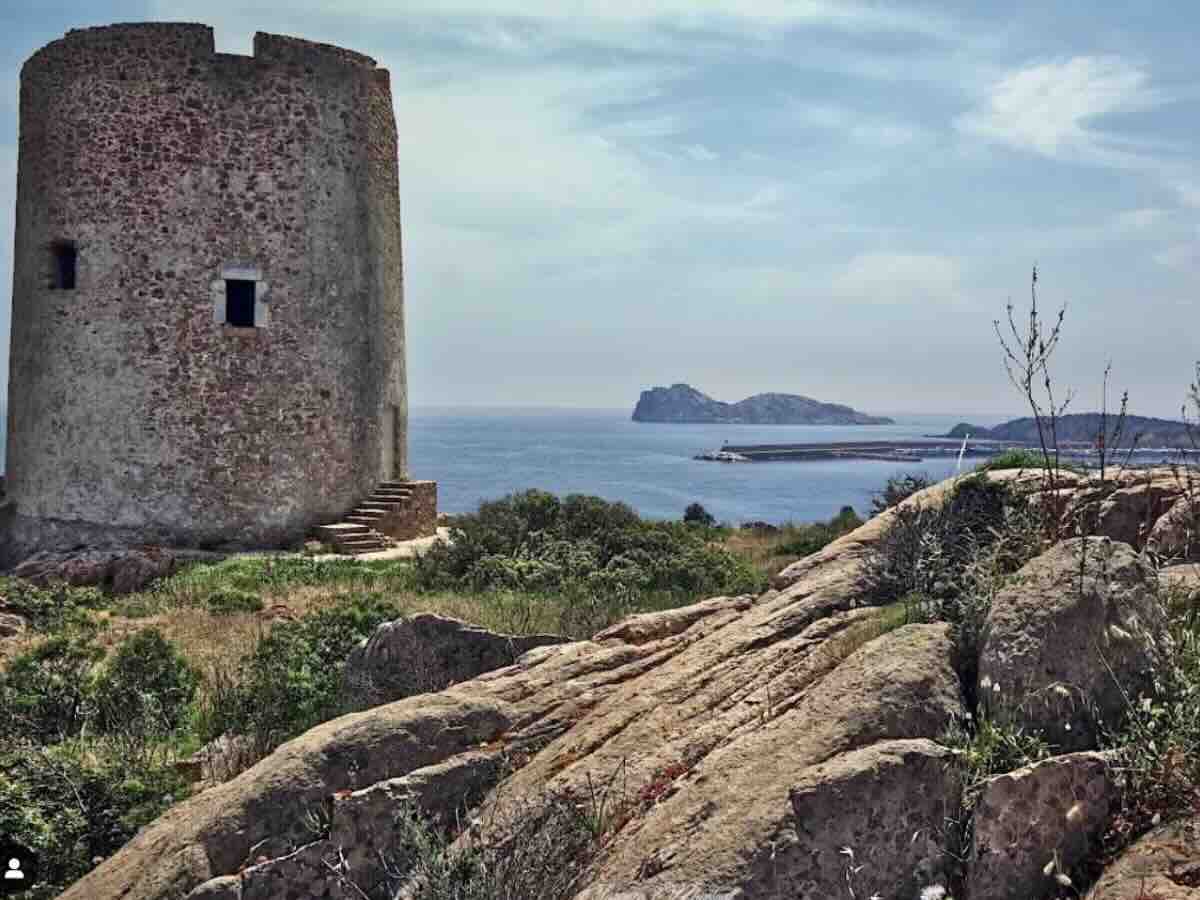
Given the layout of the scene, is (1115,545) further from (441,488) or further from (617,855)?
(441,488)

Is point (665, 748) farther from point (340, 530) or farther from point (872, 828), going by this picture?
point (340, 530)

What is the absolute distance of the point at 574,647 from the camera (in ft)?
25.7

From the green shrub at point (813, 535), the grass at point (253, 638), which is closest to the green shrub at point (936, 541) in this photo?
the grass at point (253, 638)

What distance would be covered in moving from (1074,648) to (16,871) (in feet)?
21.7

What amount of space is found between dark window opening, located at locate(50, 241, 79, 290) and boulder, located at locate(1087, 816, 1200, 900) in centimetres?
2067

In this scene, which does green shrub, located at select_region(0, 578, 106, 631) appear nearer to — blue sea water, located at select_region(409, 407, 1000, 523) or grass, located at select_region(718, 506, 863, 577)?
grass, located at select_region(718, 506, 863, 577)

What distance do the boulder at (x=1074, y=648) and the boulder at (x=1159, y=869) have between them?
576mm

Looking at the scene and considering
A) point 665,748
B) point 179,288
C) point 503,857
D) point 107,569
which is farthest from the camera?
point 179,288

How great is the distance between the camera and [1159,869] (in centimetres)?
434

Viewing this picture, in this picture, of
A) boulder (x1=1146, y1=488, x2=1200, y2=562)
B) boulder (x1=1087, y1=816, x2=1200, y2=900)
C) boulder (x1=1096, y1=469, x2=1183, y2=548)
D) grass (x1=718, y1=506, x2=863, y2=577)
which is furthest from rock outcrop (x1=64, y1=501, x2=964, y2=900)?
grass (x1=718, y1=506, x2=863, y2=577)

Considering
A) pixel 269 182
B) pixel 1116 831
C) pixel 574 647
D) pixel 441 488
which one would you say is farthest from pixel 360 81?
pixel 441 488

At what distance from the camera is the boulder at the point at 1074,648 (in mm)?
5059

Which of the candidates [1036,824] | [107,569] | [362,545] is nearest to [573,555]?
[362,545]

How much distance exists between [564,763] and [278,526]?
15.7m
